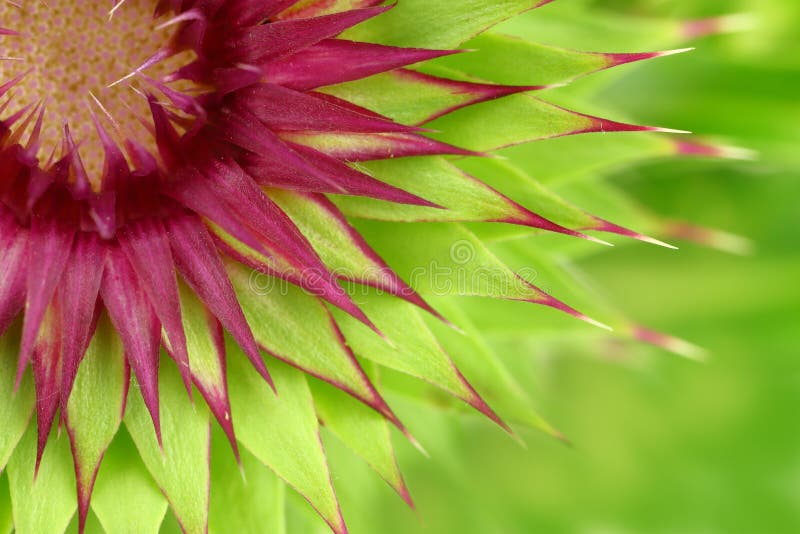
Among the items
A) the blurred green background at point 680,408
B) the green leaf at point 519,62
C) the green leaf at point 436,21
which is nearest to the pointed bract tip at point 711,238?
the blurred green background at point 680,408

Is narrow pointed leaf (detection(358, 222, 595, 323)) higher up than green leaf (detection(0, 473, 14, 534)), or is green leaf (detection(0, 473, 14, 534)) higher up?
narrow pointed leaf (detection(358, 222, 595, 323))

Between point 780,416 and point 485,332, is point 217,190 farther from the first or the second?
point 780,416

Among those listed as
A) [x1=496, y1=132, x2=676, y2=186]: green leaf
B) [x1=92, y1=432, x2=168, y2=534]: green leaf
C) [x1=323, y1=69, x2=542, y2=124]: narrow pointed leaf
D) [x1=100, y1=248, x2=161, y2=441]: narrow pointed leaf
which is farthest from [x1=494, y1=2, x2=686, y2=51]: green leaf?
[x1=92, y1=432, x2=168, y2=534]: green leaf

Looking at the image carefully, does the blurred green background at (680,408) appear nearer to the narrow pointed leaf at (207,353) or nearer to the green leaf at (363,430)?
the green leaf at (363,430)

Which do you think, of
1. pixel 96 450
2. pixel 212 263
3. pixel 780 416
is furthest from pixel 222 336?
pixel 780 416

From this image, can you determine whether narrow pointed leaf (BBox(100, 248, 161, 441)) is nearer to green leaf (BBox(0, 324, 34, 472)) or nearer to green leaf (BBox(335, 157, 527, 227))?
green leaf (BBox(0, 324, 34, 472))

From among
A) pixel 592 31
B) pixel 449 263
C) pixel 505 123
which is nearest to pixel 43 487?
pixel 449 263

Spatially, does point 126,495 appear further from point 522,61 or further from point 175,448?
point 522,61
